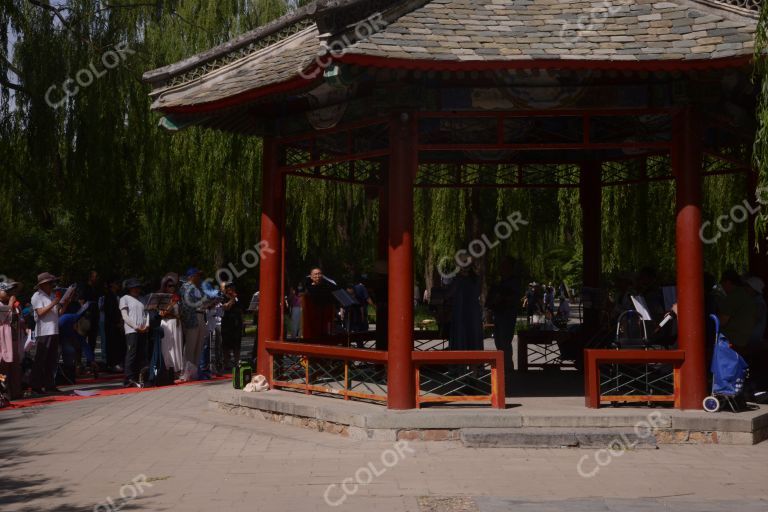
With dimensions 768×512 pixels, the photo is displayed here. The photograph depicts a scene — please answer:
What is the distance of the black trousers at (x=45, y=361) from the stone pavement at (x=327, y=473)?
2.79 m

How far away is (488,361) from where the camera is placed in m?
9.47

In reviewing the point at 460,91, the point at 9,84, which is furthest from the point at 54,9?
the point at 460,91

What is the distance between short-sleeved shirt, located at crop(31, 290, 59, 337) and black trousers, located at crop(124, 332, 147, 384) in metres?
1.18

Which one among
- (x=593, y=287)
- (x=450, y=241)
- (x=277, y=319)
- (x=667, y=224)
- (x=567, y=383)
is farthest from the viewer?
(x=450, y=241)

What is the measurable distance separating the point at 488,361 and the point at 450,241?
46.3 feet

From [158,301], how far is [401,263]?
6.07 m

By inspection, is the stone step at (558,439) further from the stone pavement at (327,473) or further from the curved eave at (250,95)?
the curved eave at (250,95)

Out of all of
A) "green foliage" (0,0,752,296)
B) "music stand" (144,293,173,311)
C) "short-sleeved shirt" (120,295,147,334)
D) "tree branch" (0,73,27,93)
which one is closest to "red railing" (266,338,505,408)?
"music stand" (144,293,173,311)

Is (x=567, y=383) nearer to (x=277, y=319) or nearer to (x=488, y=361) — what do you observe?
(x=488, y=361)

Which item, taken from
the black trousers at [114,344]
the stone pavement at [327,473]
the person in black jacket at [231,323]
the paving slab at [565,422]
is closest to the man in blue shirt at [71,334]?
the black trousers at [114,344]

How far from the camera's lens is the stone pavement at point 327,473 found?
659cm

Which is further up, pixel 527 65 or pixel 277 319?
pixel 527 65

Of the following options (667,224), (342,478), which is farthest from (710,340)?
(667,224)

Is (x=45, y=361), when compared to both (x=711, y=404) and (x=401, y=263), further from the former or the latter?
(x=711, y=404)
